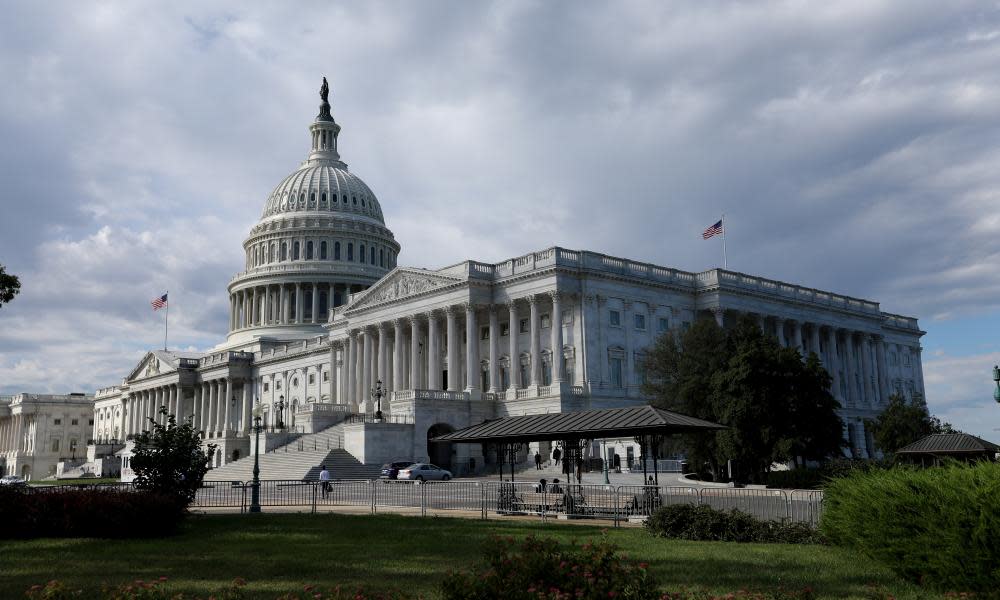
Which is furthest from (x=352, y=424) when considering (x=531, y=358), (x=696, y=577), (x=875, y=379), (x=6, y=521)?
(x=875, y=379)

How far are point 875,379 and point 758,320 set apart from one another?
26156 mm

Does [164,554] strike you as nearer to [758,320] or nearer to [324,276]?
[758,320]

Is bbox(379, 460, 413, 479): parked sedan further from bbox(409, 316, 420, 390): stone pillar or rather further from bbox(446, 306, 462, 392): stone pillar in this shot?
bbox(409, 316, 420, 390): stone pillar

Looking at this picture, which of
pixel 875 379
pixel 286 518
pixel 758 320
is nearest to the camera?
pixel 286 518

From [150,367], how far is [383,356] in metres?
69.3

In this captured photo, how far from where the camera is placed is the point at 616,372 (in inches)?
2987

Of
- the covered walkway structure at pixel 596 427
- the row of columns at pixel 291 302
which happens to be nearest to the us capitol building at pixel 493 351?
the row of columns at pixel 291 302

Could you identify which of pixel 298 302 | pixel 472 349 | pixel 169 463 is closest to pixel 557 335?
pixel 472 349

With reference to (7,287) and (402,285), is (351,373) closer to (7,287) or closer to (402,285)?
(402,285)

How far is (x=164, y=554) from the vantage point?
2184cm

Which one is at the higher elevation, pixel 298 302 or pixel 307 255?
pixel 307 255

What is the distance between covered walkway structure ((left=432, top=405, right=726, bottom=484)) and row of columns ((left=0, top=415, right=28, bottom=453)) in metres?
153

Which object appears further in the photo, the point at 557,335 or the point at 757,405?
the point at 557,335

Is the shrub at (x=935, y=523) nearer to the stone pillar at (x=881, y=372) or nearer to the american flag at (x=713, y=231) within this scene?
the american flag at (x=713, y=231)
